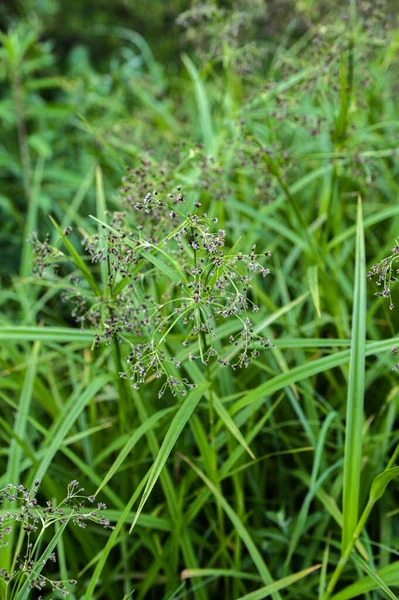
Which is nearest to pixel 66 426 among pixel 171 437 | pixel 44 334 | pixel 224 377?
pixel 44 334

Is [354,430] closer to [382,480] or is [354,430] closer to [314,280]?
[382,480]

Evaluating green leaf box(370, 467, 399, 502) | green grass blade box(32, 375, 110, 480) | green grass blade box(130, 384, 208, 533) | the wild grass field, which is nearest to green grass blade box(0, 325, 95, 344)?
the wild grass field

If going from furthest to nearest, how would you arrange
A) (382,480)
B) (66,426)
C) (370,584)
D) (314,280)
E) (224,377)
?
1. (224,377)
2. (314,280)
3. (66,426)
4. (370,584)
5. (382,480)

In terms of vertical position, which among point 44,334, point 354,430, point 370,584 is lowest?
point 370,584

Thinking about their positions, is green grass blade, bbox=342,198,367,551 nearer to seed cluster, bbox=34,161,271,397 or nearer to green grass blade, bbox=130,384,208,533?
seed cluster, bbox=34,161,271,397

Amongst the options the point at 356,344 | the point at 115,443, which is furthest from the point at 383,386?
the point at 115,443

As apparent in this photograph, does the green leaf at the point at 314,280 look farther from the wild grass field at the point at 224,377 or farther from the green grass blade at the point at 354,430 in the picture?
the green grass blade at the point at 354,430

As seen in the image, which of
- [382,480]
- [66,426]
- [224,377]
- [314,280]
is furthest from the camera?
[224,377]

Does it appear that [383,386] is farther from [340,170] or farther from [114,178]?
[114,178]
